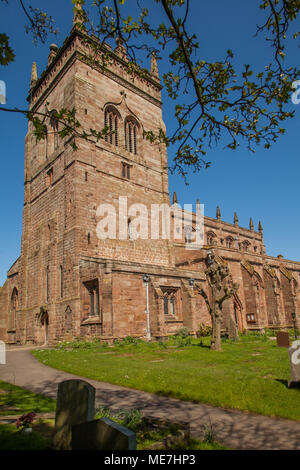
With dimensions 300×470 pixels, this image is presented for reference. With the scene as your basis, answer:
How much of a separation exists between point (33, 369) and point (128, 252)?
601 inches

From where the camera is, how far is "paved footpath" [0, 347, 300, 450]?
447 cm

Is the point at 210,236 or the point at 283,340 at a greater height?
the point at 210,236

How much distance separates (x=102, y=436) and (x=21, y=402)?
4.47m

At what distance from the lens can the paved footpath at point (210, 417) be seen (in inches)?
176

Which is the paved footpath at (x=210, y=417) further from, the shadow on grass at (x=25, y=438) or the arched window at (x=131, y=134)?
the arched window at (x=131, y=134)

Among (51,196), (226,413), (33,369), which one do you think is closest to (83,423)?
(226,413)

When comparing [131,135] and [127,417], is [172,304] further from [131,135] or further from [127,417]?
[127,417]

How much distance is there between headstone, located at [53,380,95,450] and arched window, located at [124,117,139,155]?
27.0 m

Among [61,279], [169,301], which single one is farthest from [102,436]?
[61,279]

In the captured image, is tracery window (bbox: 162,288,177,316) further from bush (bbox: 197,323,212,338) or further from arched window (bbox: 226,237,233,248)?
arched window (bbox: 226,237,233,248)

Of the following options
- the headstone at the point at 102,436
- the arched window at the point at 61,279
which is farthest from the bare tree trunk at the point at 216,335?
the arched window at the point at 61,279

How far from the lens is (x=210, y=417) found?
5590mm

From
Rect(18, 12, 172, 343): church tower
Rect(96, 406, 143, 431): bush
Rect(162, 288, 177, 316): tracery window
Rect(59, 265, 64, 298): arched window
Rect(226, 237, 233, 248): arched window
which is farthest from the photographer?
Rect(226, 237, 233, 248): arched window

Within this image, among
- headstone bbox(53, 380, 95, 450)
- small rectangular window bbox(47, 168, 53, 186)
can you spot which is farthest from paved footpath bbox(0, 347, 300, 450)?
small rectangular window bbox(47, 168, 53, 186)
